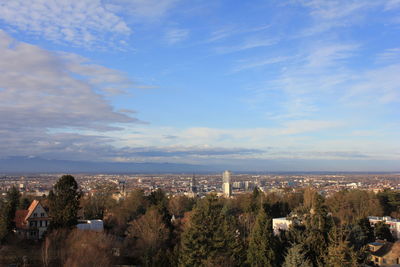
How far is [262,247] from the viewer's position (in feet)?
68.3

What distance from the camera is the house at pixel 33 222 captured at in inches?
1174

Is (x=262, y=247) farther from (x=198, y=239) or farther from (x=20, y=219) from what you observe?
Answer: (x=20, y=219)

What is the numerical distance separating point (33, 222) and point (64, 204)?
503 cm

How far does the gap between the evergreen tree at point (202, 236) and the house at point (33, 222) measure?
15.2 m

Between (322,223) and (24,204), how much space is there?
3199 cm

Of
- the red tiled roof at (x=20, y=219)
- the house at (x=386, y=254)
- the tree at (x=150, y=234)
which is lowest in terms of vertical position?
the house at (x=386, y=254)

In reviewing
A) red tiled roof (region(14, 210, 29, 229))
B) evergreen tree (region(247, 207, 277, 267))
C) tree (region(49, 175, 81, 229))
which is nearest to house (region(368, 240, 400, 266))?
evergreen tree (region(247, 207, 277, 267))

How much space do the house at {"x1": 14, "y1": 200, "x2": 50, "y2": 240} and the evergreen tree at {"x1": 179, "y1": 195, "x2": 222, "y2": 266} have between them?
15167 millimetres

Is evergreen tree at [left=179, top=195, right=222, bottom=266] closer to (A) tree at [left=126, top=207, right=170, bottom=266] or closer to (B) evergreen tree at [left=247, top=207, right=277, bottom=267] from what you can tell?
(B) evergreen tree at [left=247, top=207, right=277, bottom=267]

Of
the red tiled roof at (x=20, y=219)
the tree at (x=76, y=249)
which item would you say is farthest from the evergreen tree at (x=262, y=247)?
the red tiled roof at (x=20, y=219)

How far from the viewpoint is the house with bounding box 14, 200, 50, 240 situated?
1174 inches

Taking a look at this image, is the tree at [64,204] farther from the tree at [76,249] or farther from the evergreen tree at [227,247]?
the evergreen tree at [227,247]

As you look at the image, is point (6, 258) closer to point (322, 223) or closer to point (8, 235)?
point (8, 235)

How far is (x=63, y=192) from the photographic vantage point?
2742 cm
